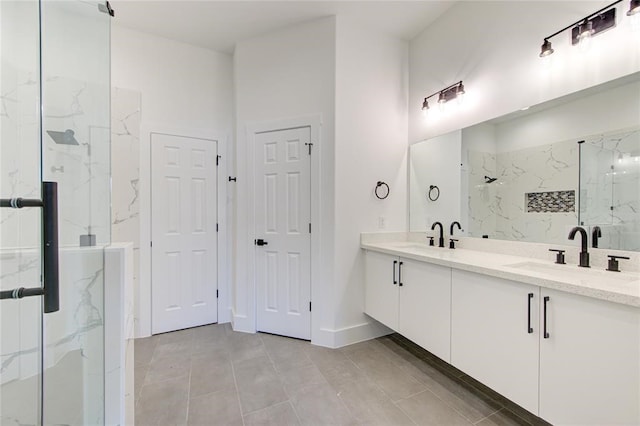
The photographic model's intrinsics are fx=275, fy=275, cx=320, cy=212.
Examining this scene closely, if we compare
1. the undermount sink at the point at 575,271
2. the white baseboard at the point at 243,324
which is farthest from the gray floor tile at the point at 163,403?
the undermount sink at the point at 575,271

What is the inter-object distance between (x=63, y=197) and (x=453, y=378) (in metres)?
2.65

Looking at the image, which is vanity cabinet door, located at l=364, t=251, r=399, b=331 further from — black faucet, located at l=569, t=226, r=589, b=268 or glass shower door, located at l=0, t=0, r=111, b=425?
glass shower door, located at l=0, t=0, r=111, b=425

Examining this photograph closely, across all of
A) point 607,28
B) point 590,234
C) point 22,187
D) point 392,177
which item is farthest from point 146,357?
point 607,28

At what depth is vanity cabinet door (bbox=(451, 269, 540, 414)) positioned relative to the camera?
140 centimetres

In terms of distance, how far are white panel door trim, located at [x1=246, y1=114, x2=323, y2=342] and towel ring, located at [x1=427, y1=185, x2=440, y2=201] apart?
3.68 ft

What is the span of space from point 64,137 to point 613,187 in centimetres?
294

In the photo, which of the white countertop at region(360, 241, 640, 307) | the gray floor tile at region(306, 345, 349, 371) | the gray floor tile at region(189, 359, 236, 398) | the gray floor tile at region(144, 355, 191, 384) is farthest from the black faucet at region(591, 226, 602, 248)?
the gray floor tile at region(144, 355, 191, 384)

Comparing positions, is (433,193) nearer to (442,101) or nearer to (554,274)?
(442,101)

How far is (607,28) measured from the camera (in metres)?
1.51

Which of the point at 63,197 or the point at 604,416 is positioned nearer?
the point at 604,416

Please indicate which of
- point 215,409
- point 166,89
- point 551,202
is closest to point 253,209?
point 166,89

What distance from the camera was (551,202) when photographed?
1832mm

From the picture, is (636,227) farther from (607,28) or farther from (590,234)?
(607,28)

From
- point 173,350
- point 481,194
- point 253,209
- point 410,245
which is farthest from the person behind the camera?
point 253,209
